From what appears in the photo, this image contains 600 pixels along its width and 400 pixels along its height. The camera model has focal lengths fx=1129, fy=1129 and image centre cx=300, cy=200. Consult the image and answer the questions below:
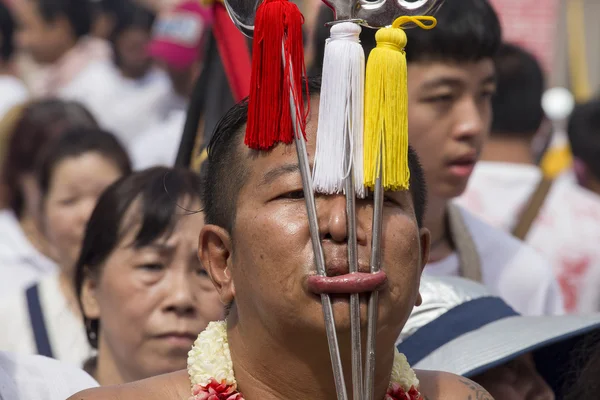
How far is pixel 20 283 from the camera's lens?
203 inches

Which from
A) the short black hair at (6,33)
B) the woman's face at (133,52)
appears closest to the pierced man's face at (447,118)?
the woman's face at (133,52)

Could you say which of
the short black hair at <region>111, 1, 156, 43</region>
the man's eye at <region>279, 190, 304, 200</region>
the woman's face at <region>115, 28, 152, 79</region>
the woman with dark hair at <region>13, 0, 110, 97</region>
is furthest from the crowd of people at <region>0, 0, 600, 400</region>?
A: the short black hair at <region>111, 1, 156, 43</region>

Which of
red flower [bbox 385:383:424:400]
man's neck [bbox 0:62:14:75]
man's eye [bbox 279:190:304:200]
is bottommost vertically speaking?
red flower [bbox 385:383:424:400]

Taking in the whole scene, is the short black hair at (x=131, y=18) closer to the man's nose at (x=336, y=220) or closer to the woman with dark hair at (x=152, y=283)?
the woman with dark hair at (x=152, y=283)

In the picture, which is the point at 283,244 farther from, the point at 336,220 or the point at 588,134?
the point at 588,134

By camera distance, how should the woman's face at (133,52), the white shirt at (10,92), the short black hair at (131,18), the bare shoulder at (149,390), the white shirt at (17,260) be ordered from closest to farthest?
the bare shoulder at (149,390) → the white shirt at (17,260) → the white shirt at (10,92) → the woman's face at (133,52) → the short black hair at (131,18)

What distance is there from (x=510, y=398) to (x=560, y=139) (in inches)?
283

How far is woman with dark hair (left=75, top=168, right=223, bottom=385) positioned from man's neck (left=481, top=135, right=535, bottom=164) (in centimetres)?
265

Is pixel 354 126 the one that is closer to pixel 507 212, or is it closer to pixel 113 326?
pixel 113 326

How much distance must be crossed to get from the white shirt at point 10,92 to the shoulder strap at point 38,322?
2.99 m

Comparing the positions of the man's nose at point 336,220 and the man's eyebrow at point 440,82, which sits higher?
the man's nose at point 336,220

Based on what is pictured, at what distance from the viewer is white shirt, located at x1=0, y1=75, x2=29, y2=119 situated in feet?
23.2

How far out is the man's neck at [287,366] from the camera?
2.10m

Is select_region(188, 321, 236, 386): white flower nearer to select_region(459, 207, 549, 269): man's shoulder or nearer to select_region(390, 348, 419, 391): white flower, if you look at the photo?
select_region(390, 348, 419, 391): white flower
